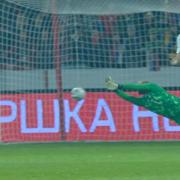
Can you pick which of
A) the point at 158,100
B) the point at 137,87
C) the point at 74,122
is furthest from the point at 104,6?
the point at 158,100

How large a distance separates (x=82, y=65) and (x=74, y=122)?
144 cm

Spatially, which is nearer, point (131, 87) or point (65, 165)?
point (131, 87)

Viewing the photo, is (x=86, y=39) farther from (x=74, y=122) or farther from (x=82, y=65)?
(x=74, y=122)

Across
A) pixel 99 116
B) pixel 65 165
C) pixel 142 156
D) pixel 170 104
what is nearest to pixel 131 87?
pixel 170 104

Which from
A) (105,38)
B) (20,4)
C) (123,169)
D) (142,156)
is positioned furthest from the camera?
(105,38)

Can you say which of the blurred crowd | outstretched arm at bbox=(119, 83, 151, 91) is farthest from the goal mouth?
outstretched arm at bbox=(119, 83, 151, 91)

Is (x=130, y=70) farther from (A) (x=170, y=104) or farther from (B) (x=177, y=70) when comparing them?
(A) (x=170, y=104)

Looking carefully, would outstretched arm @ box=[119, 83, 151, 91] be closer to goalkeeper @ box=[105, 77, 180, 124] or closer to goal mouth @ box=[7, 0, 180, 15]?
goalkeeper @ box=[105, 77, 180, 124]

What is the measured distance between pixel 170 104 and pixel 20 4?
6.69 metres

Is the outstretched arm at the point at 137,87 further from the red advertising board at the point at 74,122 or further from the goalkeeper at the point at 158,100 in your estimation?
the red advertising board at the point at 74,122

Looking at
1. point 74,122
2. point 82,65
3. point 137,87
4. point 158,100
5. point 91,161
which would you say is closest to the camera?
point 158,100

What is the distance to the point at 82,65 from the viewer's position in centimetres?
1858

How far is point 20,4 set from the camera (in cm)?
1748

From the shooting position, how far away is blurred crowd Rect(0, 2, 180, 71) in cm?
1831
